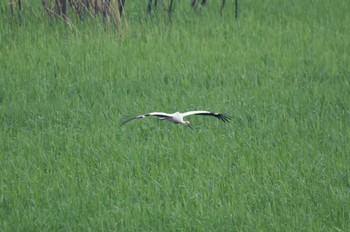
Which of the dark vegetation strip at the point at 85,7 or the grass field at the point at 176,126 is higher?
the dark vegetation strip at the point at 85,7

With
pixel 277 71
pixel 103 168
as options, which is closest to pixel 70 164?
pixel 103 168

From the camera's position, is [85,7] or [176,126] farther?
[85,7]

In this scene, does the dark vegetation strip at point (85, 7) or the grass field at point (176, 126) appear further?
the dark vegetation strip at point (85, 7)

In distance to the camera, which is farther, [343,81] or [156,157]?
[343,81]

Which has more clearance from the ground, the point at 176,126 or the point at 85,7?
the point at 85,7

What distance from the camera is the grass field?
16.9 ft

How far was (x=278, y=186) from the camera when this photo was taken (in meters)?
5.41

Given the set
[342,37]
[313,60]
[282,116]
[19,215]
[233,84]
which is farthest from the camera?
[342,37]

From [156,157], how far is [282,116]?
126 centimetres

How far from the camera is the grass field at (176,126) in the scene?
515cm

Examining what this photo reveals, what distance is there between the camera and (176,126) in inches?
262

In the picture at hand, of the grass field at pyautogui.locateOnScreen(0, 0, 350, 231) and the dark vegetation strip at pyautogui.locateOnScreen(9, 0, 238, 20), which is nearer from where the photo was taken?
the grass field at pyautogui.locateOnScreen(0, 0, 350, 231)

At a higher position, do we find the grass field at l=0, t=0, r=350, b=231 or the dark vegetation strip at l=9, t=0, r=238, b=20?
the dark vegetation strip at l=9, t=0, r=238, b=20

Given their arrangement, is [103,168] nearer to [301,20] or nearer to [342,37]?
[342,37]
